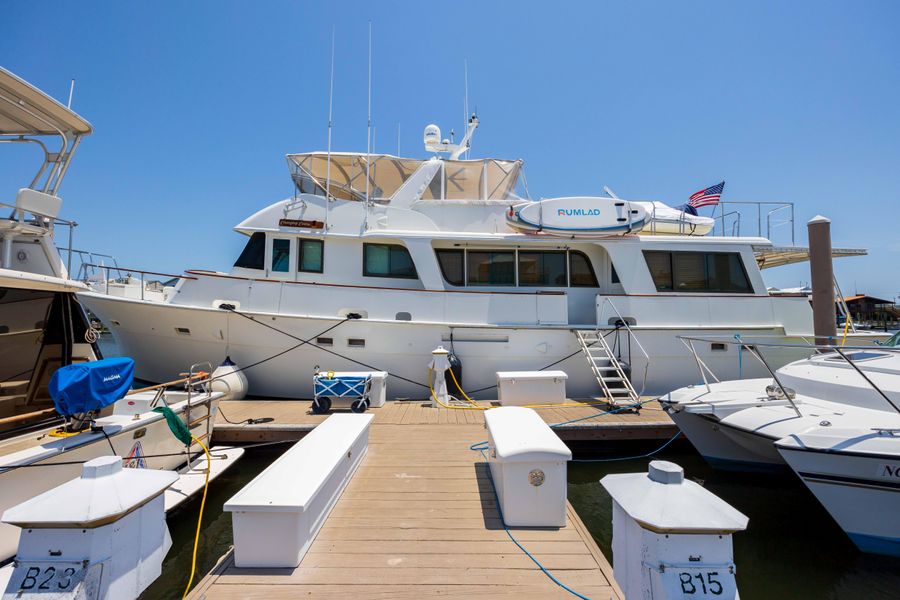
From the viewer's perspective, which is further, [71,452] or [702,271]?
[702,271]

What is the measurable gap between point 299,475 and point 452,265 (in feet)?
19.2

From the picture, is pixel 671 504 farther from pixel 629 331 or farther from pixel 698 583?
pixel 629 331

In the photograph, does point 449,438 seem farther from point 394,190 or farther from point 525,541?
point 394,190

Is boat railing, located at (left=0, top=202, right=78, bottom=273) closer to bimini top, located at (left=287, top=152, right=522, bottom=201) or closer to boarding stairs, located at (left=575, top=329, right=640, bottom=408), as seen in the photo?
bimini top, located at (left=287, top=152, right=522, bottom=201)

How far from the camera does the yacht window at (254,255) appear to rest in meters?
7.82

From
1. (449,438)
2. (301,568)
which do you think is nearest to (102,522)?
(301,568)

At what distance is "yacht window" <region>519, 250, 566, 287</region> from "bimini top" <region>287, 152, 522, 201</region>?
191 centimetres

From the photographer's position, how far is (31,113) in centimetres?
459

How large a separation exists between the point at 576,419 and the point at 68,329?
6294 millimetres

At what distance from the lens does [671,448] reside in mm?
6223

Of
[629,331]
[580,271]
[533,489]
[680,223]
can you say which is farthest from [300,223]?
[680,223]

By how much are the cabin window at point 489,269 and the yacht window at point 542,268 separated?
20cm

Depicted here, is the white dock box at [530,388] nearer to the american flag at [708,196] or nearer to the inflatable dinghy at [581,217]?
the inflatable dinghy at [581,217]

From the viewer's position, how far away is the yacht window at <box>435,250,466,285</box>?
8.26 meters
